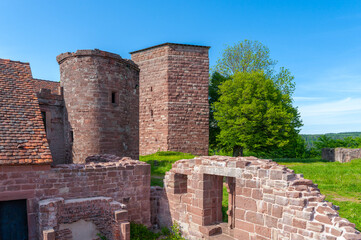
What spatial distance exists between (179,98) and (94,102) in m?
9.30

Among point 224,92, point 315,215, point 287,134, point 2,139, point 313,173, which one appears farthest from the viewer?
point 224,92

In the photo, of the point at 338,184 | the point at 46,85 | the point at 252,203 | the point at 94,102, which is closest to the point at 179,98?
the point at 94,102

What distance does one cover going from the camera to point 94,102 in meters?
12.0

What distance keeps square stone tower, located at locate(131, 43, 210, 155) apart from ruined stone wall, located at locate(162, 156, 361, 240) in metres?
11.2

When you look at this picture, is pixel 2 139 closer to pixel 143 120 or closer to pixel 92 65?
pixel 92 65

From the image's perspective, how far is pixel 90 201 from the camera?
760 centimetres

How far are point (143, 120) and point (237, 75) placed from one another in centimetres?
929

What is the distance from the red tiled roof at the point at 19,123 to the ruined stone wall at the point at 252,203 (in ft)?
14.4

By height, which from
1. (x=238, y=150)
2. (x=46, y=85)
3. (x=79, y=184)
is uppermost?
(x=46, y=85)

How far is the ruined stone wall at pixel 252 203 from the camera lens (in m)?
5.04

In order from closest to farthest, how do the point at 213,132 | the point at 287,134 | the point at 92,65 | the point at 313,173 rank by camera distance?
the point at 92,65
the point at 313,173
the point at 287,134
the point at 213,132

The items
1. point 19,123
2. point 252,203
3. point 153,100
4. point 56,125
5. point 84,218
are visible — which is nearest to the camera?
point 252,203

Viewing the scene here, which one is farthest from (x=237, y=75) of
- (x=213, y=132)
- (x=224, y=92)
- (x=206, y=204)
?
(x=206, y=204)

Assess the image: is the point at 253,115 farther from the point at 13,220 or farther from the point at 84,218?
the point at 13,220
